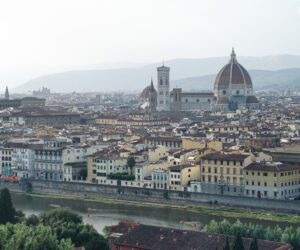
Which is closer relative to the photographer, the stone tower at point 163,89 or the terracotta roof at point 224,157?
the terracotta roof at point 224,157

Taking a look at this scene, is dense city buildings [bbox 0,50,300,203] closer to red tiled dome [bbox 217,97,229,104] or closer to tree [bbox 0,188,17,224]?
tree [bbox 0,188,17,224]

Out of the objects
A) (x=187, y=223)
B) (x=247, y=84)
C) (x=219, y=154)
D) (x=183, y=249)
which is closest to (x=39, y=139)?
(x=219, y=154)

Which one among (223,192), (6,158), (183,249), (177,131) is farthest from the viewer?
(177,131)

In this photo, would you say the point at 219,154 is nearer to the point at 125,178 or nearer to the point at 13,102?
the point at 125,178

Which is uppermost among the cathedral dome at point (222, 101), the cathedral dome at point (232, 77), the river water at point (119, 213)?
the cathedral dome at point (232, 77)

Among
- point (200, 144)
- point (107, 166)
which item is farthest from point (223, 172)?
point (200, 144)

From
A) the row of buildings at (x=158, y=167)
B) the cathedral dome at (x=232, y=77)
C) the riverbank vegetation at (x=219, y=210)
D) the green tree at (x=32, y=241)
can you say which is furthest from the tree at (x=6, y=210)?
the cathedral dome at (x=232, y=77)

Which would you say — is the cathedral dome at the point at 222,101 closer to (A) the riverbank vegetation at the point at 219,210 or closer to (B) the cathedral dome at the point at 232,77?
(B) the cathedral dome at the point at 232,77
